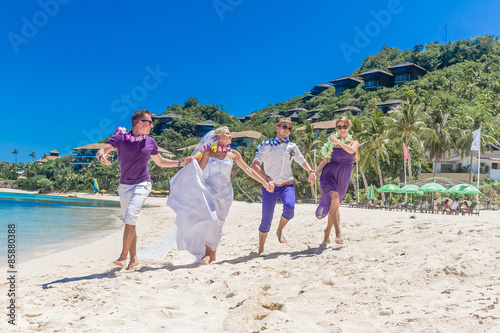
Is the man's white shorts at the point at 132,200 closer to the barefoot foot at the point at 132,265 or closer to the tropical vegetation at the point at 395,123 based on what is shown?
the barefoot foot at the point at 132,265

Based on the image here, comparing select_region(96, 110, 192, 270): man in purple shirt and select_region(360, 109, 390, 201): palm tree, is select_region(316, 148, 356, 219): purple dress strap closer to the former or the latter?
select_region(96, 110, 192, 270): man in purple shirt

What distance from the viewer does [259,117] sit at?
104 m

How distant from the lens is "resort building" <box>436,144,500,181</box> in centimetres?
3794

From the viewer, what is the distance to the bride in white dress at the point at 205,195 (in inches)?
217

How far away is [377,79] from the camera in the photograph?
287ft

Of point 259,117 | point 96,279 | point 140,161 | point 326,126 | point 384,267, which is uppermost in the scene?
point 259,117

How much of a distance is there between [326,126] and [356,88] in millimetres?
30086

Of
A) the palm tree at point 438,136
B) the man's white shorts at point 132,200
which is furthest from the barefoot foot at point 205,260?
the palm tree at point 438,136

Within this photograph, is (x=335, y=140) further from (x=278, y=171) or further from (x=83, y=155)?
(x=83, y=155)

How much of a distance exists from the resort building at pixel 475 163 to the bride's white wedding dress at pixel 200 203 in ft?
127

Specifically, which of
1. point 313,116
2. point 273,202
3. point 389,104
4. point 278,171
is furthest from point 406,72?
point 273,202

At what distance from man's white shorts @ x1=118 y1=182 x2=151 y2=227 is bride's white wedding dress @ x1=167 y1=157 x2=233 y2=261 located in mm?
638

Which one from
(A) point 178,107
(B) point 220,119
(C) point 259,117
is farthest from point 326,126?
(A) point 178,107

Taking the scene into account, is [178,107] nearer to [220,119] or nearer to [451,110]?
[220,119]
